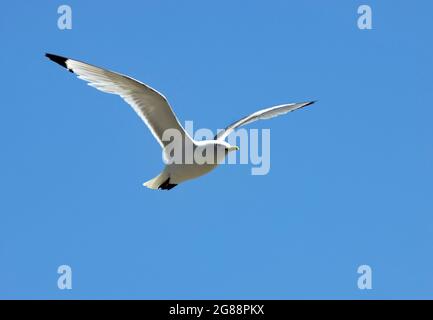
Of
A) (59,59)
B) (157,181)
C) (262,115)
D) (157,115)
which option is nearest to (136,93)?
(157,115)

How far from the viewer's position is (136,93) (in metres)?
6.47

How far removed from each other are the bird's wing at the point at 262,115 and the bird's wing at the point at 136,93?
2.02 ft

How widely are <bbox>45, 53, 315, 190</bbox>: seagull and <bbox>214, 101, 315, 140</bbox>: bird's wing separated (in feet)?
1.28

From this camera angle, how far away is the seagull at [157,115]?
20.7 feet

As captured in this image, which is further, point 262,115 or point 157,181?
point 262,115

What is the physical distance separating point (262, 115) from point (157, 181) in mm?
1345

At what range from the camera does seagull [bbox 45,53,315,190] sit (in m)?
6.30

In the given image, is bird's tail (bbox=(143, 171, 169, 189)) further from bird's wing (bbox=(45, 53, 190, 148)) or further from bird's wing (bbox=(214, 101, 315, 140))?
bird's wing (bbox=(214, 101, 315, 140))

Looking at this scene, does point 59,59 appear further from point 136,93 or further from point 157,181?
point 157,181

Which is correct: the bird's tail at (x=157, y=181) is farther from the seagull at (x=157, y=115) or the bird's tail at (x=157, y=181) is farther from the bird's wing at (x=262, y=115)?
the bird's wing at (x=262, y=115)

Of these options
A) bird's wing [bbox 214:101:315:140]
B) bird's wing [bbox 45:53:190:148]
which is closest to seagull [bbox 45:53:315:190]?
bird's wing [bbox 45:53:190:148]

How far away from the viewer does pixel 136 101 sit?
257 inches
